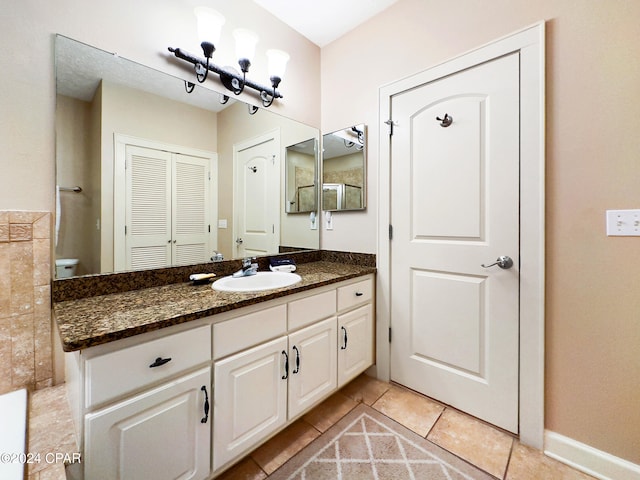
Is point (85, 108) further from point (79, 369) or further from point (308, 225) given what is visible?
point (308, 225)

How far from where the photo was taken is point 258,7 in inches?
71.5

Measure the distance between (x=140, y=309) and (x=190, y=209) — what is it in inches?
26.4

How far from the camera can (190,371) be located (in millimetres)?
1004

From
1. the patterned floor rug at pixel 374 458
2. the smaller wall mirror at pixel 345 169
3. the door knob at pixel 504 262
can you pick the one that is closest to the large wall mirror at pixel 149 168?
the smaller wall mirror at pixel 345 169

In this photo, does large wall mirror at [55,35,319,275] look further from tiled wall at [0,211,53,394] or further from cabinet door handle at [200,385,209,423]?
cabinet door handle at [200,385,209,423]

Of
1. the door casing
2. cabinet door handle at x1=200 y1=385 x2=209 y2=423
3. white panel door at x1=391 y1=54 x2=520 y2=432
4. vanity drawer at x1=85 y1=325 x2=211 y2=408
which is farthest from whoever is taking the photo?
white panel door at x1=391 y1=54 x2=520 y2=432

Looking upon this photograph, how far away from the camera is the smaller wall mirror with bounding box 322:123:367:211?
6.56 feet

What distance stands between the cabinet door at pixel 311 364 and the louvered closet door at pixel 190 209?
740 millimetres

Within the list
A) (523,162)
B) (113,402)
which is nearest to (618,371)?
(523,162)

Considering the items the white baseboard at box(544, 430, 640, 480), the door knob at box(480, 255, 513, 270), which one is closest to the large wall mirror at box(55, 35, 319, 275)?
the door knob at box(480, 255, 513, 270)

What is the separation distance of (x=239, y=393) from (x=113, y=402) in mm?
448

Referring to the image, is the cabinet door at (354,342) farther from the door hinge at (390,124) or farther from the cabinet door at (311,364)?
the door hinge at (390,124)

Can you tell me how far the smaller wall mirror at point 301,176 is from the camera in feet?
6.86

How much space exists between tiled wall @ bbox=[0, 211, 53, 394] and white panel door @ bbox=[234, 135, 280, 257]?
2.90ft
